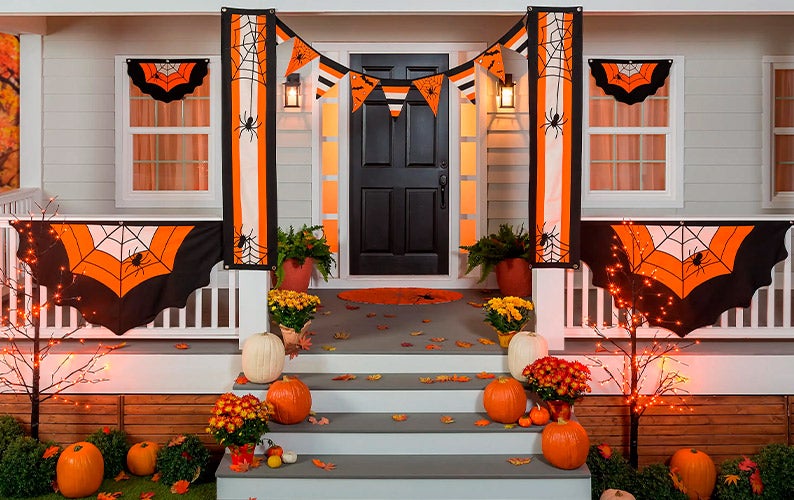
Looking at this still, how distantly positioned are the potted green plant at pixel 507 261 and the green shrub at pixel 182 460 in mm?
3109

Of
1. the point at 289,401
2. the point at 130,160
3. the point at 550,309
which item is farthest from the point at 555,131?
the point at 130,160

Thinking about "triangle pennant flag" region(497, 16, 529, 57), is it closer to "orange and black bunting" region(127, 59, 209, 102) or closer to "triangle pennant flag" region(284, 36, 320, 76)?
"triangle pennant flag" region(284, 36, 320, 76)

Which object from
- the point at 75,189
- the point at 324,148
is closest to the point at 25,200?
the point at 75,189

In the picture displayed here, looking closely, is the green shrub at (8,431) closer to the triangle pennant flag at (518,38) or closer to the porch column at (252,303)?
the porch column at (252,303)

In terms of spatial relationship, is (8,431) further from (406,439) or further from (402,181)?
(402,181)

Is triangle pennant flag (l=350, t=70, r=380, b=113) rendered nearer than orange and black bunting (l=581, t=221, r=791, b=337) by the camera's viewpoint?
No

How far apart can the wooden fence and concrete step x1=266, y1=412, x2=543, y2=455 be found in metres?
0.83

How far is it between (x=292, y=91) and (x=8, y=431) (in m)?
3.99

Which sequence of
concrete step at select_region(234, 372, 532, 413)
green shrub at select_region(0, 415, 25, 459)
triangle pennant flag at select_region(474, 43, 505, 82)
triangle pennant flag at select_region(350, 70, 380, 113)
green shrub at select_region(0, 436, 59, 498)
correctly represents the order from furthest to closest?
triangle pennant flag at select_region(350, 70, 380, 113) < triangle pennant flag at select_region(474, 43, 505, 82) < green shrub at select_region(0, 415, 25, 459) < concrete step at select_region(234, 372, 532, 413) < green shrub at select_region(0, 436, 59, 498)

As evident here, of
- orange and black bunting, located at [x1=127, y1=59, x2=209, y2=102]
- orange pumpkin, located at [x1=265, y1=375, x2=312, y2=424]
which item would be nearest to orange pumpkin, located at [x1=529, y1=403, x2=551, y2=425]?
orange pumpkin, located at [x1=265, y1=375, x2=312, y2=424]

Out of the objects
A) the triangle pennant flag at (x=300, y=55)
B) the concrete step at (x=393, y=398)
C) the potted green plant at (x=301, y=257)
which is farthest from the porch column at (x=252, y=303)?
the potted green plant at (x=301, y=257)

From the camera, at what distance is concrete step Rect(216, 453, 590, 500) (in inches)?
195

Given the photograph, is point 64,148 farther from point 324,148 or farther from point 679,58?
point 679,58

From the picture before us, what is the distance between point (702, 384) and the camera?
5.95 metres
